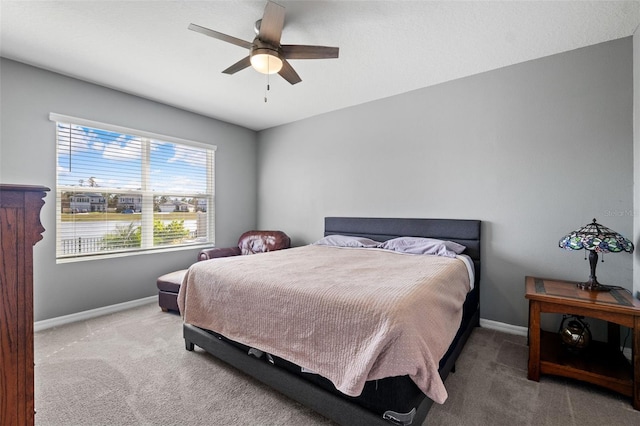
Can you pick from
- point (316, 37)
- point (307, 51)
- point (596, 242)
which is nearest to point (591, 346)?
point (596, 242)

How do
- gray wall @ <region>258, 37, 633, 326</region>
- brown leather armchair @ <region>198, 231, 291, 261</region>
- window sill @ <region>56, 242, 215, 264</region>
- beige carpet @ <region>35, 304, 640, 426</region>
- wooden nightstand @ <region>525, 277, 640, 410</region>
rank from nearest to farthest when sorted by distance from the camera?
beige carpet @ <region>35, 304, 640, 426</region>
wooden nightstand @ <region>525, 277, 640, 410</region>
gray wall @ <region>258, 37, 633, 326</region>
window sill @ <region>56, 242, 215, 264</region>
brown leather armchair @ <region>198, 231, 291, 261</region>

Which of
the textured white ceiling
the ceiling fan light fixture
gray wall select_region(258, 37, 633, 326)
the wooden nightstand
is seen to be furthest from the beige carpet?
the textured white ceiling

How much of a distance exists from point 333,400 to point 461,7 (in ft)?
8.84

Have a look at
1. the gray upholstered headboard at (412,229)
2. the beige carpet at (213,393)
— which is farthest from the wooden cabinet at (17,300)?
the gray upholstered headboard at (412,229)

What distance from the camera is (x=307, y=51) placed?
2031 millimetres

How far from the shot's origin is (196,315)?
2.19 m

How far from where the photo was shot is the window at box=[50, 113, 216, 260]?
302 centimetres

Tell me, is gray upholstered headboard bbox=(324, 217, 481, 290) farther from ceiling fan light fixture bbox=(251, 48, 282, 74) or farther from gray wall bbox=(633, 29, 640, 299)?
ceiling fan light fixture bbox=(251, 48, 282, 74)

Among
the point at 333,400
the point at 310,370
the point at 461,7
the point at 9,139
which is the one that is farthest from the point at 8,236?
the point at 9,139

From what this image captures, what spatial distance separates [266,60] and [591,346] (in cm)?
342

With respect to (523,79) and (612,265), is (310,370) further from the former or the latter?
(523,79)

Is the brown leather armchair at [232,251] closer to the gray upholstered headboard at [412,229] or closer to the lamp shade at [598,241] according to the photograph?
the gray upholstered headboard at [412,229]

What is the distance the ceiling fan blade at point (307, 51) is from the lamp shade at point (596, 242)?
2.22 m

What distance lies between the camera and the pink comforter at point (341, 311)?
1.26m
